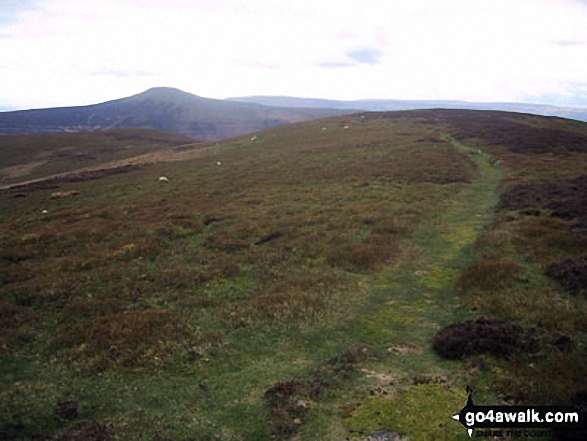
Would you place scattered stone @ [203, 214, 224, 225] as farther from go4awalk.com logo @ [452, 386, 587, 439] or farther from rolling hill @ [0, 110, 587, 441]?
go4awalk.com logo @ [452, 386, 587, 439]

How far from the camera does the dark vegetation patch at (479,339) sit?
1423 centimetres

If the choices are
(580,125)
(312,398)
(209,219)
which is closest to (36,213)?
(209,219)

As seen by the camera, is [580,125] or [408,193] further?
[580,125]

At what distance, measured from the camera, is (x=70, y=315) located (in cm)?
1927

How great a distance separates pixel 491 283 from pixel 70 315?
19.2m

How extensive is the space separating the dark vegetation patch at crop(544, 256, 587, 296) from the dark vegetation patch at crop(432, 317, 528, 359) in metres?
5.14

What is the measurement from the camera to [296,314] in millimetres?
18312

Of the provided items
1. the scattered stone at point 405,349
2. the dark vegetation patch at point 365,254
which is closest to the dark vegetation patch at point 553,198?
the dark vegetation patch at point 365,254

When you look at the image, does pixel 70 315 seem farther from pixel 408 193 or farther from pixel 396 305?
pixel 408 193

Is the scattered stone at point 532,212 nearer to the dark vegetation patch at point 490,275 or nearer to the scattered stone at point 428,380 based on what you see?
the dark vegetation patch at point 490,275

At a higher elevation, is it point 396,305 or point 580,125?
point 580,125

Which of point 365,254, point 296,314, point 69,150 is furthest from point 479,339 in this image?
point 69,150

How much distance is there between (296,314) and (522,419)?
9484mm

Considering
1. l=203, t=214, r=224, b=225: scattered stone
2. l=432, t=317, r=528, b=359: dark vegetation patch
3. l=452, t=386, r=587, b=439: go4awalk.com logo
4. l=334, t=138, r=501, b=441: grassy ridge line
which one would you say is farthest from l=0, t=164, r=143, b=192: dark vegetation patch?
l=452, t=386, r=587, b=439: go4awalk.com logo
